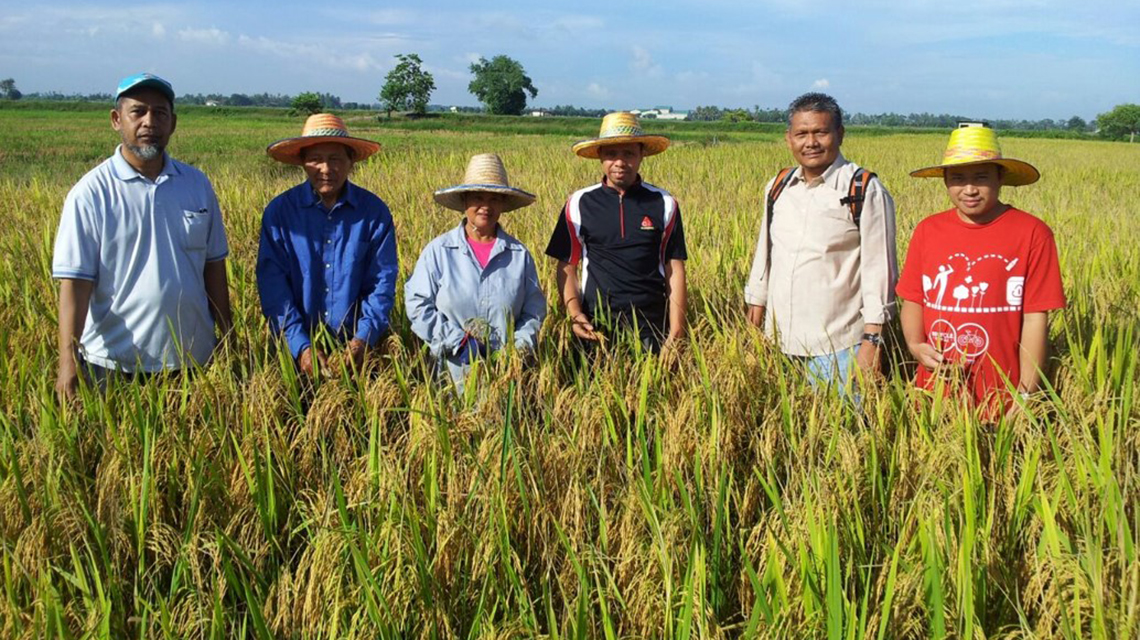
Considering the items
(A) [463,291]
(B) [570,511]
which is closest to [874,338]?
(B) [570,511]

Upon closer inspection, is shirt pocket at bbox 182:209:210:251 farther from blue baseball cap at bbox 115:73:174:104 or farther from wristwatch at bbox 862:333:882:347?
wristwatch at bbox 862:333:882:347

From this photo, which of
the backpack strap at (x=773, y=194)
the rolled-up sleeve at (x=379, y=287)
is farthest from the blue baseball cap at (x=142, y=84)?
the backpack strap at (x=773, y=194)

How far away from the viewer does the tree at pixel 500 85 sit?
91.2 metres

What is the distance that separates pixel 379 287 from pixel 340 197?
1.13ft

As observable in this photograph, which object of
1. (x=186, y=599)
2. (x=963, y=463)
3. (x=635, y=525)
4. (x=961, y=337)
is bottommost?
(x=186, y=599)

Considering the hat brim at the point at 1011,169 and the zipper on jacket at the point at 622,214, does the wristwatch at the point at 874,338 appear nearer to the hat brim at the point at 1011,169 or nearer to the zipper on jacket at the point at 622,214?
the hat brim at the point at 1011,169

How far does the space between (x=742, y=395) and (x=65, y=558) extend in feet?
5.80

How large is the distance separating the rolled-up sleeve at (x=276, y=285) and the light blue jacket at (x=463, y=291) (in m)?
0.39

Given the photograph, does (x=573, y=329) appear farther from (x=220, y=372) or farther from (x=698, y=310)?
(x=220, y=372)

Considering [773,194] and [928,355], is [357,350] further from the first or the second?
[928,355]

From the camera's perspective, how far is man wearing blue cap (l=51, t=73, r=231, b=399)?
224cm

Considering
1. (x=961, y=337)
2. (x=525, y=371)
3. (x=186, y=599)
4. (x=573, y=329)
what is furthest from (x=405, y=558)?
(x=961, y=337)

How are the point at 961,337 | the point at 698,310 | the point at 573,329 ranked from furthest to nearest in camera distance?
the point at 698,310
the point at 573,329
the point at 961,337

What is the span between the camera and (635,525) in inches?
65.4
